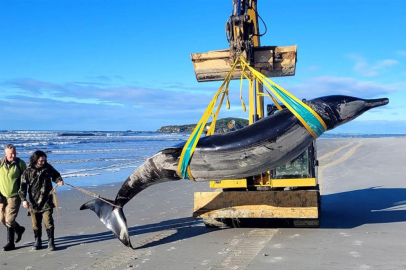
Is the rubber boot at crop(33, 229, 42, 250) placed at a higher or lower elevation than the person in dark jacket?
lower

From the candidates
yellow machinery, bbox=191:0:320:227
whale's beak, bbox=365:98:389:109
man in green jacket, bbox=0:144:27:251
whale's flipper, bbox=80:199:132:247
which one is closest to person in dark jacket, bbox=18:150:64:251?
man in green jacket, bbox=0:144:27:251

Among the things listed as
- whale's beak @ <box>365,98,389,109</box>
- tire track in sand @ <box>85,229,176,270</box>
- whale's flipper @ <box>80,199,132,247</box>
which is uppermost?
whale's beak @ <box>365,98,389,109</box>

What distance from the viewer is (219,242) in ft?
25.5

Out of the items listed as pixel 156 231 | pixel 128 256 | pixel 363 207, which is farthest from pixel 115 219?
pixel 363 207

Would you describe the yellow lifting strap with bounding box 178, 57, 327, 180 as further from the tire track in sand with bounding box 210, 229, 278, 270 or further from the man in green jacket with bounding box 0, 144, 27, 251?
the man in green jacket with bounding box 0, 144, 27, 251

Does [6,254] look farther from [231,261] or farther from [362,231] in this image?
[362,231]

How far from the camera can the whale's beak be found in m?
5.68

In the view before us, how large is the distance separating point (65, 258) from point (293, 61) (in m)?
4.98

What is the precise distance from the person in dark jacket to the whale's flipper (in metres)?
0.80

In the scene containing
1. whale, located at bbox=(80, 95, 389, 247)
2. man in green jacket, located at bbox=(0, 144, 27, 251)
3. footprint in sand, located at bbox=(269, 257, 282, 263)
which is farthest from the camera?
man in green jacket, located at bbox=(0, 144, 27, 251)

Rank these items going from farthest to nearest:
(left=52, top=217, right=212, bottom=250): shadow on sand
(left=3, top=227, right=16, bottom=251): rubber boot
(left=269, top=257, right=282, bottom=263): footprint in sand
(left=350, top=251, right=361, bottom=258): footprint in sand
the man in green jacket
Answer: (left=52, top=217, right=212, bottom=250): shadow on sand, the man in green jacket, (left=3, top=227, right=16, bottom=251): rubber boot, (left=350, top=251, right=361, bottom=258): footprint in sand, (left=269, top=257, right=282, bottom=263): footprint in sand

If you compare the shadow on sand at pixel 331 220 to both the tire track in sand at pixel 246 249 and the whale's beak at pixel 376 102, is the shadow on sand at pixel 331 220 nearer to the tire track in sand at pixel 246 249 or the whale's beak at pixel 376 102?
the tire track in sand at pixel 246 249

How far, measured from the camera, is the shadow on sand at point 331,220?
8375 millimetres

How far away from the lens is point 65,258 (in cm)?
708
